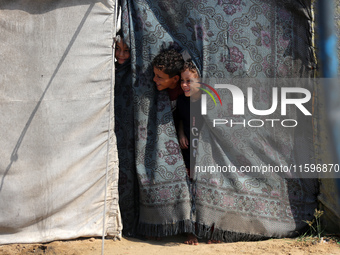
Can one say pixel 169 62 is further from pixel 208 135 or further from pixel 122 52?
pixel 208 135

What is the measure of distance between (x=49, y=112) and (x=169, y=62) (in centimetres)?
107

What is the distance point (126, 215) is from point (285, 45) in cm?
206

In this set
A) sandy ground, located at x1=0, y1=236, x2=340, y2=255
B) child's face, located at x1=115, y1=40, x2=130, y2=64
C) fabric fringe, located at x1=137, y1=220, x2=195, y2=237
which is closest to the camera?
sandy ground, located at x1=0, y1=236, x2=340, y2=255

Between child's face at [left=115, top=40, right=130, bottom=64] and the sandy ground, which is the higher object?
child's face at [left=115, top=40, right=130, bottom=64]

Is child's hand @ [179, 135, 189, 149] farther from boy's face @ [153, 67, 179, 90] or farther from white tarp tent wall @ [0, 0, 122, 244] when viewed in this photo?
white tarp tent wall @ [0, 0, 122, 244]

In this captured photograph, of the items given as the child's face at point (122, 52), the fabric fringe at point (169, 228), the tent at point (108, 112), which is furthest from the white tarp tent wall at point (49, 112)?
the fabric fringe at point (169, 228)

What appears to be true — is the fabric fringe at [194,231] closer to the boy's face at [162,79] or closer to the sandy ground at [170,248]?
the sandy ground at [170,248]

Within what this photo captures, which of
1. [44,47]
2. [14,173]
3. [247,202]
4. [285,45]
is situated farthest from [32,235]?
[285,45]

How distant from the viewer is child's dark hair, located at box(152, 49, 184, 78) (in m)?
3.93

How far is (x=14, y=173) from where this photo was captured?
3846 millimetres

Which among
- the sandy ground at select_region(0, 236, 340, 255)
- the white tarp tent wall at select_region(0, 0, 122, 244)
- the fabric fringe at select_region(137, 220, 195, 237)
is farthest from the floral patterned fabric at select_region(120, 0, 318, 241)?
the white tarp tent wall at select_region(0, 0, 122, 244)

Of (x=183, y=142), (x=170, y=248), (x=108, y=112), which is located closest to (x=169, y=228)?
(x=170, y=248)

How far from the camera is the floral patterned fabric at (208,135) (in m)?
3.98

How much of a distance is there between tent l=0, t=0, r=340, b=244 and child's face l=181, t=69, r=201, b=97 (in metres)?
0.14
